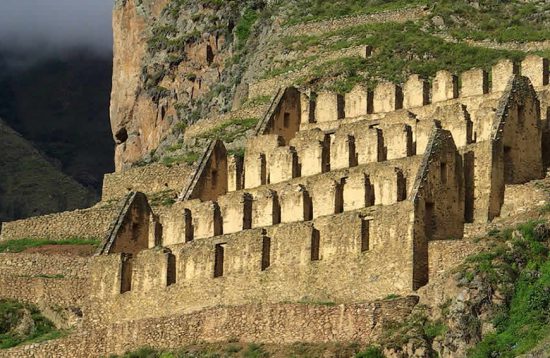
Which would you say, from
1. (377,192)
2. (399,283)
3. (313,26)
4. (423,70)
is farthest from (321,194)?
(313,26)

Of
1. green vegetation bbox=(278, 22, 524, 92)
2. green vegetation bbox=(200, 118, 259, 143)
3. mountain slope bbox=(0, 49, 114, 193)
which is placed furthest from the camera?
mountain slope bbox=(0, 49, 114, 193)

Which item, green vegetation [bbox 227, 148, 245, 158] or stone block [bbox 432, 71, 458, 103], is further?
green vegetation [bbox 227, 148, 245, 158]

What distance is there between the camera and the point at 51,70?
139125 mm

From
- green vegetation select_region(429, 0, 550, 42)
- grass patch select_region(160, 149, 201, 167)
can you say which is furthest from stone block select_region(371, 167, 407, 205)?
green vegetation select_region(429, 0, 550, 42)

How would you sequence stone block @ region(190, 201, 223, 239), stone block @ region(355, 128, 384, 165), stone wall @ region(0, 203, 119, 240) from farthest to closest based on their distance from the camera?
stone wall @ region(0, 203, 119, 240) → stone block @ region(190, 201, 223, 239) → stone block @ region(355, 128, 384, 165)

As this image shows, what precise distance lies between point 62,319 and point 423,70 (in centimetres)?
1773

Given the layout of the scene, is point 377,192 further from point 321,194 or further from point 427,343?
point 427,343

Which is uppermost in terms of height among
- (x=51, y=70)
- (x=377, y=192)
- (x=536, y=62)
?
(x=51, y=70)

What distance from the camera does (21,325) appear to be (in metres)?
81.1

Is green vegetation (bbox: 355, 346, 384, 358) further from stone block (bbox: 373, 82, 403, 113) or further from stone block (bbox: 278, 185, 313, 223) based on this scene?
stone block (bbox: 373, 82, 403, 113)

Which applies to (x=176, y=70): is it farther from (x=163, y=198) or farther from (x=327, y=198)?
(x=327, y=198)

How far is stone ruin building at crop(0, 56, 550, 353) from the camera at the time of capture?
70062 mm

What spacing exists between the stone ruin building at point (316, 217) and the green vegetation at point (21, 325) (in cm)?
61

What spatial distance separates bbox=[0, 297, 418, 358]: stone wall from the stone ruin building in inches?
2.5
